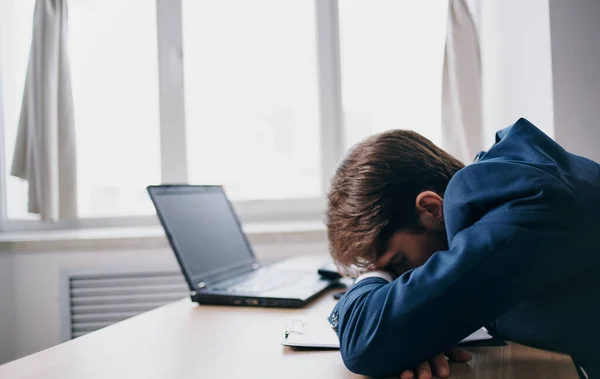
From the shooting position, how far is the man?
23.5 inches

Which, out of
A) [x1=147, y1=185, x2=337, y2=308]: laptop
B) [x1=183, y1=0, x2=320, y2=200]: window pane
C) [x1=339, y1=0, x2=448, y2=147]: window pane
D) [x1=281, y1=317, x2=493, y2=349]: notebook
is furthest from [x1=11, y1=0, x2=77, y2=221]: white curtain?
[x1=281, y1=317, x2=493, y2=349]: notebook

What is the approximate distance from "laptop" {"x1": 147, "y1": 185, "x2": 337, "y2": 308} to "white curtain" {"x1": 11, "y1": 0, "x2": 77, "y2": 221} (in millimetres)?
1205

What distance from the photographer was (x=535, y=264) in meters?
0.60

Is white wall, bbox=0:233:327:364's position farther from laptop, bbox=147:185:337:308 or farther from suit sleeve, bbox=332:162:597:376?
suit sleeve, bbox=332:162:597:376

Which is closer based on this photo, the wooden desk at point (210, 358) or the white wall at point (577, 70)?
the wooden desk at point (210, 358)

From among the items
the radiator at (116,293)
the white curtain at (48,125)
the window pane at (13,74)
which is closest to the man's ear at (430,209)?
the radiator at (116,293)

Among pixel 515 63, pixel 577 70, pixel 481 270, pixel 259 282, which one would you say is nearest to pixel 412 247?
pixel 481 270

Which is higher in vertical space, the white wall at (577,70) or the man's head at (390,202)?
the white wall at (577,70)

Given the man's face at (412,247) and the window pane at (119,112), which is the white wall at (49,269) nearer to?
the window pane at (119,112)

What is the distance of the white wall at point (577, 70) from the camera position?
1.61m

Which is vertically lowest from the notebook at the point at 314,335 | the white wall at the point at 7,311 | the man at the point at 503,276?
the white wall at the point at 7,311

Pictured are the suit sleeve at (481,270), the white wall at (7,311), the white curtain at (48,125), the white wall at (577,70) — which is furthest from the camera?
the white curtain at (48,125)

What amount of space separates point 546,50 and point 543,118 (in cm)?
22

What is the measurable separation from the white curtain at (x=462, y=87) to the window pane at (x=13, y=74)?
200 centimetres
